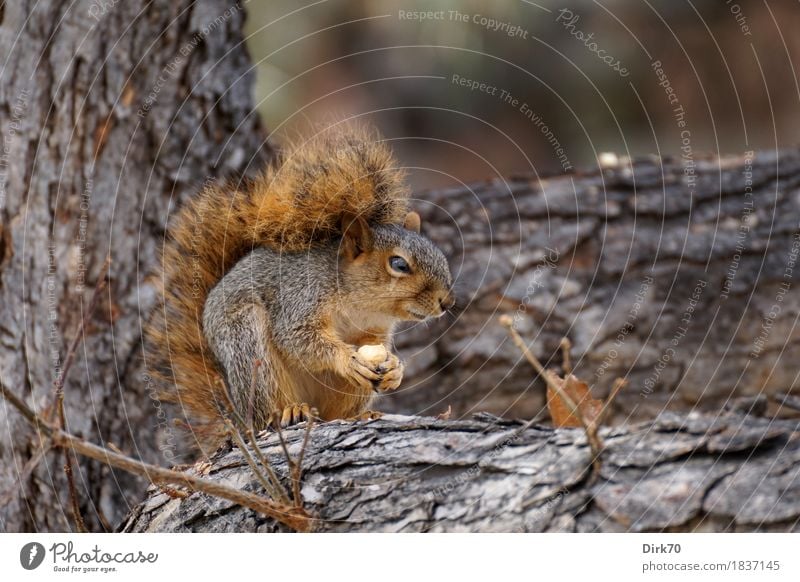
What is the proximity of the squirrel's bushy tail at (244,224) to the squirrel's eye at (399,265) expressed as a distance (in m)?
0.10

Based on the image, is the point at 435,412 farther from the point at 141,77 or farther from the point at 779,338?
the point at 141,77

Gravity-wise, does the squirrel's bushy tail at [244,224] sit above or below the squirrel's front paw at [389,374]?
above

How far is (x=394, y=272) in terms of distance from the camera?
4.58 feet

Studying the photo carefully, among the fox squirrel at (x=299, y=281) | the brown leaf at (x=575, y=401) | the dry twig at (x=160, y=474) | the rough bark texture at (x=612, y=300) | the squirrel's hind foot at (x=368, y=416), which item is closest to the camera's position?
the dry twig at (x=160, y=474)

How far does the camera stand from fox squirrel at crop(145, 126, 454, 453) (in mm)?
1340

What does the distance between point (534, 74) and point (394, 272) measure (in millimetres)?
1188

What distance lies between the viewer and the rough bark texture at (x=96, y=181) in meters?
1.51

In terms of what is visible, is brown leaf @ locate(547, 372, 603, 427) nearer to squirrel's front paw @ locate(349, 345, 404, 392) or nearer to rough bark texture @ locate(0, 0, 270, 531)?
squirrel's front paw @ locate(349, 345, 404, 392)

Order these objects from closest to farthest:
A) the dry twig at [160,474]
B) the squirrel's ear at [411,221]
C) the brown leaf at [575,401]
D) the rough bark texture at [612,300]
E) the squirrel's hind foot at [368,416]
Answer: the dry twig at [160,474] → the brown leaf at [575,401] → the squirrel's hind foot at [368,416] → the squirrel's ear at [411,221] → the rough bark texture at [612,300]

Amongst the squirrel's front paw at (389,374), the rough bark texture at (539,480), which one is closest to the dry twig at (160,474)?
the rough bark texture at (539,480)

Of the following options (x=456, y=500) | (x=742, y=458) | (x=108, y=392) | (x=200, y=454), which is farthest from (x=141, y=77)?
(x=742, y=458)

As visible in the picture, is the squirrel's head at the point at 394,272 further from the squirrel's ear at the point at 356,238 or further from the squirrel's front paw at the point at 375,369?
the squirrel's front paw at the point at 375,369

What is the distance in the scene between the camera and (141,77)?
1608 millimetres

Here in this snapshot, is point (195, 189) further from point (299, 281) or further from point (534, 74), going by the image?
point (534, 74)
